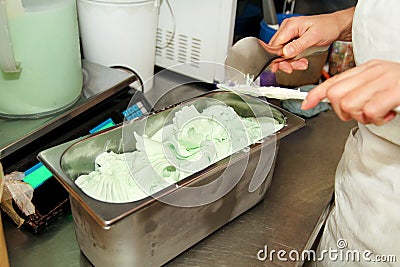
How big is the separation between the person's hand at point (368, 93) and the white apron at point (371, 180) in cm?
17

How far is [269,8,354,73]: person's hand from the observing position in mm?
804

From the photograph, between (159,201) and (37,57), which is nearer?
(159,201)

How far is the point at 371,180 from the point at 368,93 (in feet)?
0.96

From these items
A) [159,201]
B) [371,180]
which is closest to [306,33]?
[371,180]

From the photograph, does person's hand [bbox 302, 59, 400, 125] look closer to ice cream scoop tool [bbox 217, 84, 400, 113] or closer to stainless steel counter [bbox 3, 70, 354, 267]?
ice cream scoop tool [bbox 217, 84, 400, 113]

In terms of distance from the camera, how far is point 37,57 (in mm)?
721

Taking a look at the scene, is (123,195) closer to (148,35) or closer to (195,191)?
(195,191)

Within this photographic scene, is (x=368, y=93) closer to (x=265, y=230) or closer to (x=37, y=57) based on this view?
(x=265, y=230)

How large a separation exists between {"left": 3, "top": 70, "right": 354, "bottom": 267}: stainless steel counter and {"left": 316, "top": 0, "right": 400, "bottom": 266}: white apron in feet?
0.22

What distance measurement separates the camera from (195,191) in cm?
64

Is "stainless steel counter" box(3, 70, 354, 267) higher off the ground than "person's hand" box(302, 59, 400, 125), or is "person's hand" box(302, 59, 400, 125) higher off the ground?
"person's hand" box(302, 59, 400, 125)

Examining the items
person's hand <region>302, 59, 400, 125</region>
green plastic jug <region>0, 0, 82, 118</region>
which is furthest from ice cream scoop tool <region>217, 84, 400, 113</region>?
green plastic jug <region>0, 0, 82, 118</region>

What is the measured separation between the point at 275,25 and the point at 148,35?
36 cm

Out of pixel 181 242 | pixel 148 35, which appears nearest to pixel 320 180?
pixel 181 242
